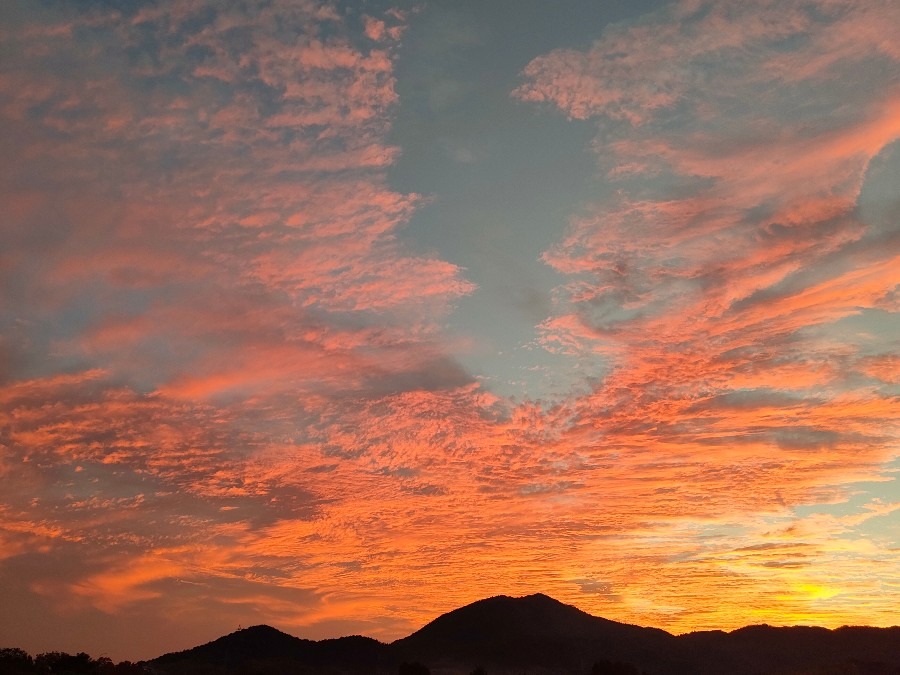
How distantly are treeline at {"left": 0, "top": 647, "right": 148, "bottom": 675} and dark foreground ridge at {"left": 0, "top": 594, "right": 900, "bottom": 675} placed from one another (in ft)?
163

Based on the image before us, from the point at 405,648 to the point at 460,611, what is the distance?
18.9 meters

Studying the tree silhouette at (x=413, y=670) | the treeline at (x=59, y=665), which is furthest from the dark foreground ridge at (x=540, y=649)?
the treeline at (x=59, y=665)

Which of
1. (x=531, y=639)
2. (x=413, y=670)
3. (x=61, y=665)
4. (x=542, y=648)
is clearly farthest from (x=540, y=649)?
(x=61, y=665)

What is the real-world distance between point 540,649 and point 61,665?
98530mm

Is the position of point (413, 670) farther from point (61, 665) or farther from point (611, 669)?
point (61, 665)

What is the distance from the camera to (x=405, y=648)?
15925 centimetres

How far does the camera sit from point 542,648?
492 feet

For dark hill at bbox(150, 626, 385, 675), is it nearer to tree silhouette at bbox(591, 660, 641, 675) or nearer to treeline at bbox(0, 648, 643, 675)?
tree silhouette at bbox(591, 660, 641, 675)

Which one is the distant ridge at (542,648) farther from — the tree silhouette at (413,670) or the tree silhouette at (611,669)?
the tree silhouette at (611,669)

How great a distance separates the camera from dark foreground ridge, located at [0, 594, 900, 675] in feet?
447

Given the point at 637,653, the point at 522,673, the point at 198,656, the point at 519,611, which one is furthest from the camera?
the point at 519,611

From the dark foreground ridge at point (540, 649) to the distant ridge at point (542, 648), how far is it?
0.61 feet

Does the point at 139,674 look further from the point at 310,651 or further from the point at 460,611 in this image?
the point at 460,611

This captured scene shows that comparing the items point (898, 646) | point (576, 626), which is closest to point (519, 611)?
point (576, 626)
